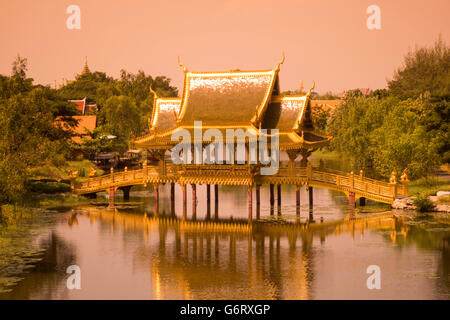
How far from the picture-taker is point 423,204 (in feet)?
154

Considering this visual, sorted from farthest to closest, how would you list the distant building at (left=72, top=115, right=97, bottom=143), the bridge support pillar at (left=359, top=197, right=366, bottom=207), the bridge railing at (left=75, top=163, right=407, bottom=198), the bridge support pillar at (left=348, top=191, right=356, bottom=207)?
the distant building at (left=72, top=115, right=97, bottom=143) → the bridge support pillar at (left=359, top=197, right=366, bottom=207) → the bridge support pillar at (left=348, top=191, right=356, bottom=207) → the bridge railing at (left=75, top=163, right=407, bottom=198)

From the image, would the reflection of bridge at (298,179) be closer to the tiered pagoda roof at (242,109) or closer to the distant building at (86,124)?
the tiered pagoda roof at (242,109)

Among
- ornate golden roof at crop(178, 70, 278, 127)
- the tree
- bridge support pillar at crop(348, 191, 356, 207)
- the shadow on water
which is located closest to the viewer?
the shadow on water

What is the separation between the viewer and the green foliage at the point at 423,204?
46906mm

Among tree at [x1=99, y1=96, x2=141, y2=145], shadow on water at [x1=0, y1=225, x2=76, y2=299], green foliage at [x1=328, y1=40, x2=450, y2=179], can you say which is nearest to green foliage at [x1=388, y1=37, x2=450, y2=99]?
green foliage at [x1=328, y1=40, x2=450, y2=179]

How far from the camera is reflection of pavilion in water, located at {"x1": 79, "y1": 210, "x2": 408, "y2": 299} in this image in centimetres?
2927

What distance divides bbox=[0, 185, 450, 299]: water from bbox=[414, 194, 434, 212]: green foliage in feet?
6.03

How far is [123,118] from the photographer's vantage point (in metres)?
102

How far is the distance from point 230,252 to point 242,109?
16.2 m

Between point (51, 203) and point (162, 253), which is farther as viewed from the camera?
point (51, 203)

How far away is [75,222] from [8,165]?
598 centimetres

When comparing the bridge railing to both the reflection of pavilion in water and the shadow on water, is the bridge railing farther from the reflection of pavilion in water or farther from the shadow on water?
the shadow on water
